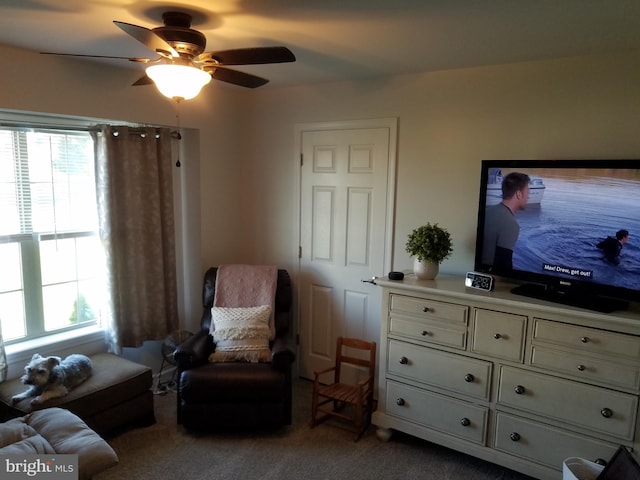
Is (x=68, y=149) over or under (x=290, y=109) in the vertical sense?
under

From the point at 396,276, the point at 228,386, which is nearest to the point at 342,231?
the point at 396,276

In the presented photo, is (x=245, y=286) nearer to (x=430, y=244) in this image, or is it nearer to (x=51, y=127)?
(x=430, y=244)

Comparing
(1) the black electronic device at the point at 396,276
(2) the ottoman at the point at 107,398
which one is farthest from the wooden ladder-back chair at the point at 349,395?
(2) the ottoman at the point at 107,398

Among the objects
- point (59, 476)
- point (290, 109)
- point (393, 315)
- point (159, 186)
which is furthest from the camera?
point (290, 109)

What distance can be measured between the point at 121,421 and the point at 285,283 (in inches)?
57.5

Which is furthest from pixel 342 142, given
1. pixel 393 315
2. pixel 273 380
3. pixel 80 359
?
pixel 80 359

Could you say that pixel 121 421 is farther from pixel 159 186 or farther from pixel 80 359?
pixel 159 186

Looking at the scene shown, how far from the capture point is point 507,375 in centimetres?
256

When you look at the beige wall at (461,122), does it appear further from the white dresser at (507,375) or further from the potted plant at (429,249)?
the white dresser at (507,375)

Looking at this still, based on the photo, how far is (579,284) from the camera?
248 centimetres

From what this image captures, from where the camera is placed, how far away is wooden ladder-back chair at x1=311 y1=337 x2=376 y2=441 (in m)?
3.03

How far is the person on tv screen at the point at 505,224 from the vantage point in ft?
8.79

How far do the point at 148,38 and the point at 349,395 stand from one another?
7.88 ft

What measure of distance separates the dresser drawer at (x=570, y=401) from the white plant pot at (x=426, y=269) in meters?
0.69
